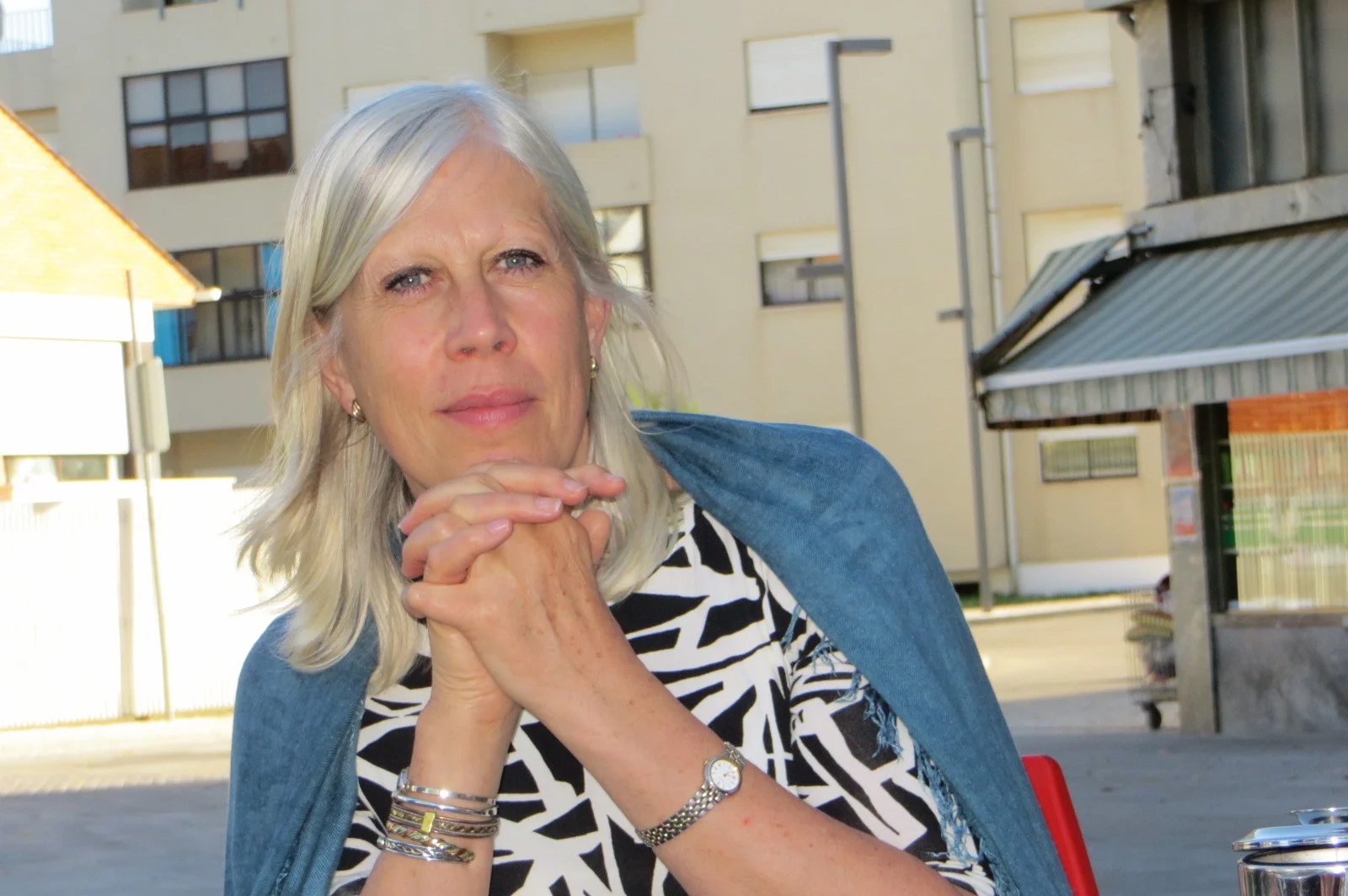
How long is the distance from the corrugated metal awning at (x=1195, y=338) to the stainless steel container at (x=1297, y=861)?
364 inches

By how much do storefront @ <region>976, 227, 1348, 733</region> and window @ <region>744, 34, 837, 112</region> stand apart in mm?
19473

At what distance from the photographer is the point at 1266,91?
511 inches

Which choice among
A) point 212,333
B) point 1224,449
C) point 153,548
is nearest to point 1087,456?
point 212,333

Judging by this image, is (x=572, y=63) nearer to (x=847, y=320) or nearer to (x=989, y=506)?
(x=989, y=506)

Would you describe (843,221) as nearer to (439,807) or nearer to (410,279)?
→ (410,279)

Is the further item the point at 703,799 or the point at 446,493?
the point at 446,493

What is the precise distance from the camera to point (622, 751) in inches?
73.9

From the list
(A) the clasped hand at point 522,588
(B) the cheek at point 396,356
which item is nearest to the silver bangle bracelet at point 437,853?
(A) the clasped hand at point 522,588

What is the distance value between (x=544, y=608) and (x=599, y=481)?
6.5 inches

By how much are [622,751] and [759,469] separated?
568mm

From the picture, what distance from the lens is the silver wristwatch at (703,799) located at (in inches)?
72.9

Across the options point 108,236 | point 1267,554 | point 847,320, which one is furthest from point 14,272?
point 1267,554

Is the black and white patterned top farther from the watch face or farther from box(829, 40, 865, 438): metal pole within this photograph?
box(829, 40, 865, 438): metal pole

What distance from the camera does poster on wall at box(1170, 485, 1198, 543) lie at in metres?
13.4
